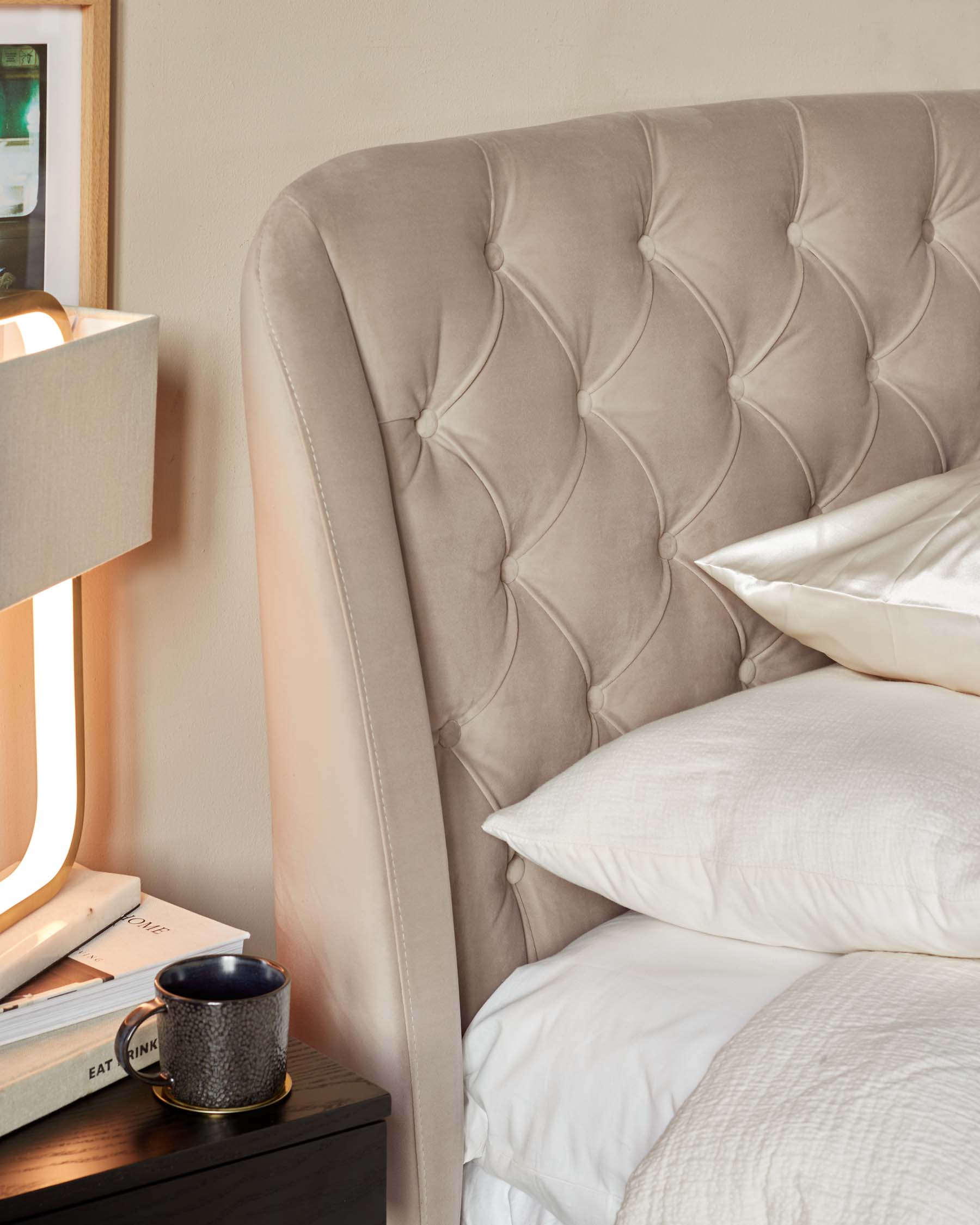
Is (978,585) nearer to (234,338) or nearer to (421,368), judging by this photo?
(421,368)

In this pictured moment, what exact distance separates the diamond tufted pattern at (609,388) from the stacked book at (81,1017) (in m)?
0.28

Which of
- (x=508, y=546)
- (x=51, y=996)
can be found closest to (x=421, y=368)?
(x=508, y=546)

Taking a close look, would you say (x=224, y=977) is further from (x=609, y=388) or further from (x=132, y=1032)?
(x=609, y=388)

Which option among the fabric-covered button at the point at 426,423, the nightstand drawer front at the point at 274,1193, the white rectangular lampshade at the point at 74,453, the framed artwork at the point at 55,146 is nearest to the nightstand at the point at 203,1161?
the nightstand drawer front at the point at 274,1193

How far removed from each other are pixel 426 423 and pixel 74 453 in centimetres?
34

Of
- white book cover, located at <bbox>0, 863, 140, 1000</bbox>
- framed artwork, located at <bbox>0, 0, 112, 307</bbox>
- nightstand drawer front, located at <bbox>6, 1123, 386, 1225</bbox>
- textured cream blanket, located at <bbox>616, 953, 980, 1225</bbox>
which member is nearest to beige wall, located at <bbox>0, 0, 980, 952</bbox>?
framed artwork, located at <bbox>0, 0, 112, 307</bbox>

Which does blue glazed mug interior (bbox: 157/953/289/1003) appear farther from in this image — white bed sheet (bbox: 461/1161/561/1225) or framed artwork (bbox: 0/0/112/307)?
framed artwork (bbox: 0/0/112/307)

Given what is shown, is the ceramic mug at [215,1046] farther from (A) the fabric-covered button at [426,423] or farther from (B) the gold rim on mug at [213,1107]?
(A) the fabric-covered button at [426,423]

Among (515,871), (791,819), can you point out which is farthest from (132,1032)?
(791,819)

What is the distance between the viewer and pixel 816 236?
58.7 inches

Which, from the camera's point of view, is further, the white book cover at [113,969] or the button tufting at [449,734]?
the button tufting at [449,734]

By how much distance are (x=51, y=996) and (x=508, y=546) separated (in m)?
0.57

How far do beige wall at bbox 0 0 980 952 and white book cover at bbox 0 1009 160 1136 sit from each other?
0.34m

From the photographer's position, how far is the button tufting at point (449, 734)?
1.22 m
